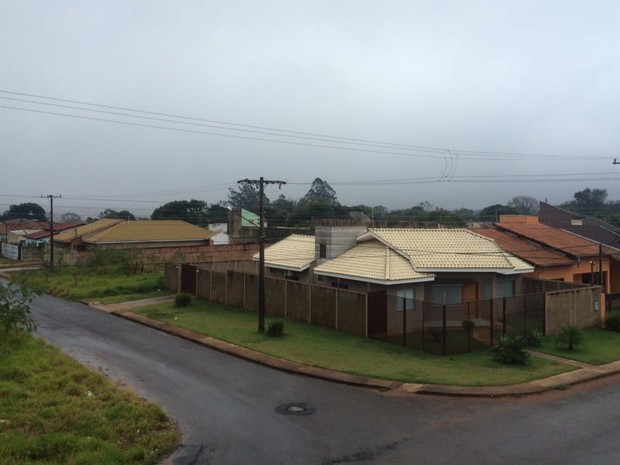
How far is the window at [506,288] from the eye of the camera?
26.7m

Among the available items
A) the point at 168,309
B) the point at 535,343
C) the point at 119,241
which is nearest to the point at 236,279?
the point at 168,309

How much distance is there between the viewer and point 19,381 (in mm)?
14117

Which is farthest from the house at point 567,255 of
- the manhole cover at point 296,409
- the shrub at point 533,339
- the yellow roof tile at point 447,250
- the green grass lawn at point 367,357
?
the manhole cover at point 296,409

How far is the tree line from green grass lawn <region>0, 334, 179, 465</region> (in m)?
38.0

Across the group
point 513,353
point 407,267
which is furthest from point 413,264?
point 513,353

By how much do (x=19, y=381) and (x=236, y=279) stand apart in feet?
52.9

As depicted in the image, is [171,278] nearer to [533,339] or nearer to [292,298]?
[292,298]

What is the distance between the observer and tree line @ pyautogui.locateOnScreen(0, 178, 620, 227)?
7025 cm

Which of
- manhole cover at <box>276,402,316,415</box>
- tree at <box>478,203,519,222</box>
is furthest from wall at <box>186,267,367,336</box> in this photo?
tree at <box>478,203,519,222</box>

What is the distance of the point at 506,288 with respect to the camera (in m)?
27.0

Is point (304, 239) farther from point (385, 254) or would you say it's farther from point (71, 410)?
point (71, 410)

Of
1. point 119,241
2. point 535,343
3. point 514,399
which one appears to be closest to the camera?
point 514,399

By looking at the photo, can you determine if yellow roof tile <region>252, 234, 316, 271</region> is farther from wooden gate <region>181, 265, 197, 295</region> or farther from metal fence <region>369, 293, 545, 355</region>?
metal fence <region>369, 293, 545, 355</region>

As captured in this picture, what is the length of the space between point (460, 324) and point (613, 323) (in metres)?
6.80
